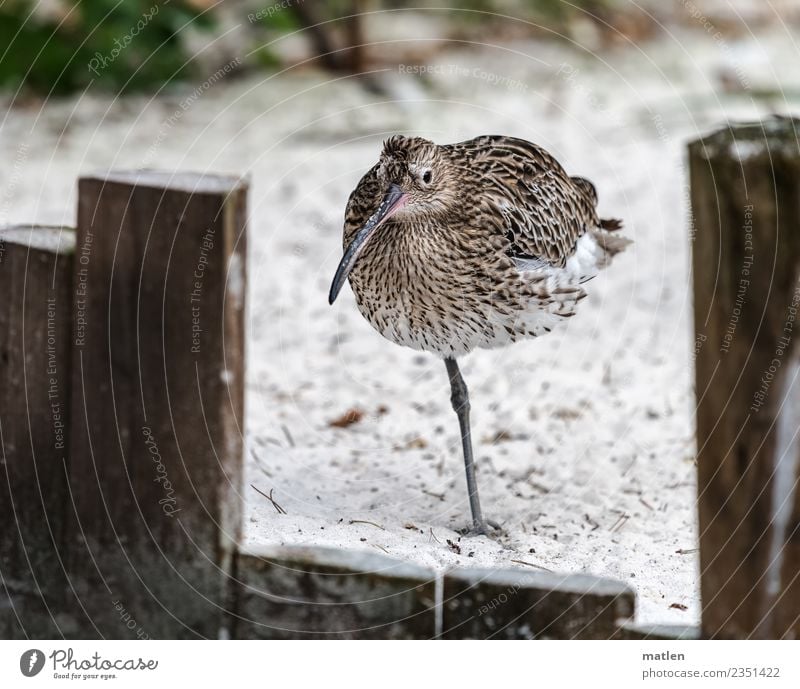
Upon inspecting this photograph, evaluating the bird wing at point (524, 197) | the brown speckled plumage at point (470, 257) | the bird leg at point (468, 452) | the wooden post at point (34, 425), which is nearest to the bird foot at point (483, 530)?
the bird leg at point (468, 452)

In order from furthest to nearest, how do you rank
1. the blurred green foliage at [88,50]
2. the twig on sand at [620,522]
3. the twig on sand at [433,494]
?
the blurred green foliage at [88,50], the twig on sand at [433,494], the twig on sand at [620,522]

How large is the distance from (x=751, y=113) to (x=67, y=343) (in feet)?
17.3

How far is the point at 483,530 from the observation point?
3629mm

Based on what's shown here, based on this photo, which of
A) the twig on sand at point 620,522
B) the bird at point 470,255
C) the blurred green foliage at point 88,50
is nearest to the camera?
the bird at point 470,255

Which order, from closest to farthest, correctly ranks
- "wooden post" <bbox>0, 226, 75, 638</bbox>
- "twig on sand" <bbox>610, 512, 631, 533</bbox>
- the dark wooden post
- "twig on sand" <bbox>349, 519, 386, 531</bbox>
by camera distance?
"twig on sand" <bbox>349, 519, 386, 531</bbox> → the dark wooden post → "twig on sand" <bbox>610, 512, 631, 533</bbox> → "wooden post" <bbox>0, 226, 75, 638</bbox>

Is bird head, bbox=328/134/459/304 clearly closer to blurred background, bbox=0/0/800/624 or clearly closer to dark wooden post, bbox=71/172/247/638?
dark wooden post, bbox=71/172/247/638

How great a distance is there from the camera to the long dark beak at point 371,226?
9.91ft

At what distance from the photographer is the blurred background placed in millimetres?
3912

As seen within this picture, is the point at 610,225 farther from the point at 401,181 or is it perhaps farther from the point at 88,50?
the point at 88,50

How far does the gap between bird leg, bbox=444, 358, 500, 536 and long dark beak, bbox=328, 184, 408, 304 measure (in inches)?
38.8

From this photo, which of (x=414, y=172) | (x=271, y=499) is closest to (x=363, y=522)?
(x=271, y=499)

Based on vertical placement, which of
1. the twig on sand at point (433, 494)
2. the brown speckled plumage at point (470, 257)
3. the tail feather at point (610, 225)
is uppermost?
the tail feather at point (610, 225)

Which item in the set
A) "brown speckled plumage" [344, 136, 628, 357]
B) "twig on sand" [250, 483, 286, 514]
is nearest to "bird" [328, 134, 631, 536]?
"brown speckled plumage" [344, 136, 628, 357]

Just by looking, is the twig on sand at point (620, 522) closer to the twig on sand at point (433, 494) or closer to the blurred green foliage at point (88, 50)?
the twig on sand at point (433, 494)
